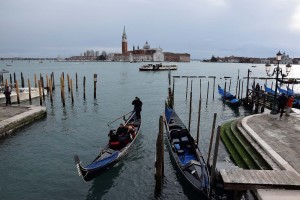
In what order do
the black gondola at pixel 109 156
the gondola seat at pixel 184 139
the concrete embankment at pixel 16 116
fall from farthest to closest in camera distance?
the concrete embankment at pixel 16 116, the gondola seat at pixel 184 139, the black gondola at pixel 109 156

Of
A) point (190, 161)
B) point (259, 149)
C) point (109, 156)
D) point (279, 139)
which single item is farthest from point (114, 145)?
point (279, 139)

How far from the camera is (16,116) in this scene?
16734mm

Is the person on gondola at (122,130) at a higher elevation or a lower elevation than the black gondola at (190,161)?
higher

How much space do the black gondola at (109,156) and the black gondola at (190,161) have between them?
2.19 meters

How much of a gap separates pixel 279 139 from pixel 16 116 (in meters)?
15.3

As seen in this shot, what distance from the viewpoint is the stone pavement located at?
21.6 feet

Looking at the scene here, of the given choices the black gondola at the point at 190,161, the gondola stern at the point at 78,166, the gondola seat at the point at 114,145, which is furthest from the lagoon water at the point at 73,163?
the gondola stern at the point at 78,166

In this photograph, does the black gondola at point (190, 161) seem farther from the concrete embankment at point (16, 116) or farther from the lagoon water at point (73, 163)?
the concrete embankment at point (16, 116)

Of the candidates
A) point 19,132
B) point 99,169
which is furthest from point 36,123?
point 99,169

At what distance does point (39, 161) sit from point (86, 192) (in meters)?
3.95

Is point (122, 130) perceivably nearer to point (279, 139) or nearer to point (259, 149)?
point (259, 149)

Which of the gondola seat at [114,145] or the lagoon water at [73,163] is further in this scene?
the gondola seat at [114,145]

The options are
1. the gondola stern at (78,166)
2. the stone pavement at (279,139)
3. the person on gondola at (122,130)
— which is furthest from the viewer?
the person on gondola at (122,130)

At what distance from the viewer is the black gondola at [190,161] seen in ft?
28.4
